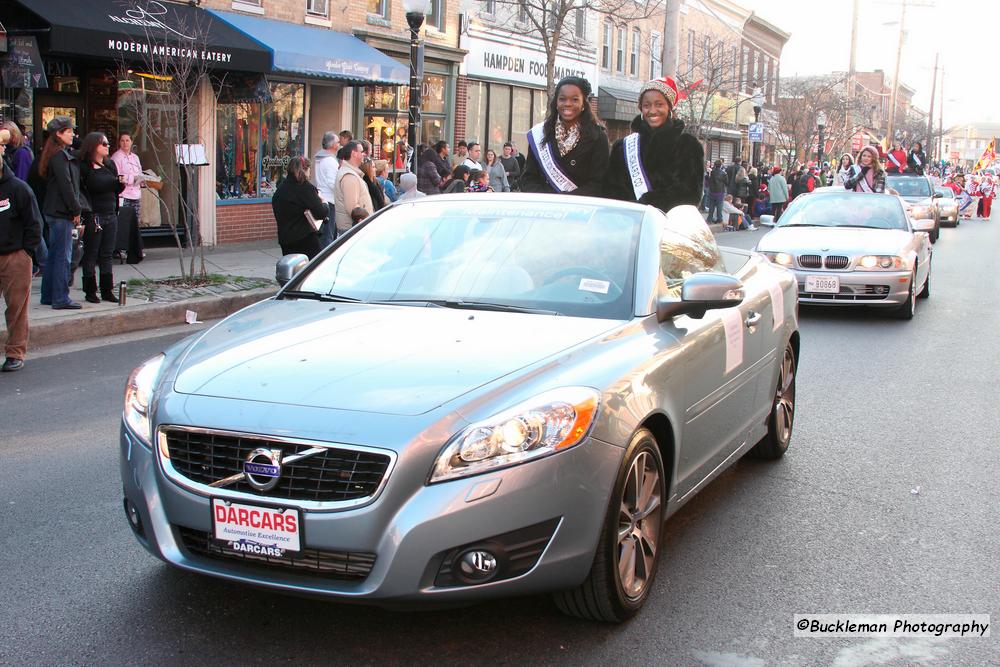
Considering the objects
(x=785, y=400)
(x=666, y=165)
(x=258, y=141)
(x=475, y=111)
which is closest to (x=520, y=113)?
(x=475, y=111)

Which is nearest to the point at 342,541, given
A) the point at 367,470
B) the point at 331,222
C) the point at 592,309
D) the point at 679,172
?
the point at 367,470

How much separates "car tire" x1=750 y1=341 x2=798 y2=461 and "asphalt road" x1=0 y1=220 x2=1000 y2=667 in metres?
0.12

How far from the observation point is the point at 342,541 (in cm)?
330

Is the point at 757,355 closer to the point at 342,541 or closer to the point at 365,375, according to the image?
the point at 365,375

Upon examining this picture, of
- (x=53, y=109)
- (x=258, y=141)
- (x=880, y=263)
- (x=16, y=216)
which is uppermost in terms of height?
(x=53, y=109)

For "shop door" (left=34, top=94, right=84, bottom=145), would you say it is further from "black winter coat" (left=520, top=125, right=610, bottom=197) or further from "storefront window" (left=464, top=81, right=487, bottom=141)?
"storefront window" (left=464, top=81, right=487, bottom=141)

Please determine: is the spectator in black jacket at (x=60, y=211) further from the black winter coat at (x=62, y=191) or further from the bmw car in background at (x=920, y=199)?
the bmw car in background at (x=920, y=199)

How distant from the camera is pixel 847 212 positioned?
44.6 ft

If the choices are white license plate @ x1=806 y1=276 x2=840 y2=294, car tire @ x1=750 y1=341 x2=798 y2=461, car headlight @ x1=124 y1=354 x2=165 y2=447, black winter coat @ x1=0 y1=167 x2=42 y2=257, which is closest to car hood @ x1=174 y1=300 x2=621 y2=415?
car headlight @ x1=124 y1=354 x2=165 y2=447

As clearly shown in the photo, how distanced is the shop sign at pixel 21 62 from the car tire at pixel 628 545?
1216 cm

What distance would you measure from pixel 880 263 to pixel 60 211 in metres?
8.62

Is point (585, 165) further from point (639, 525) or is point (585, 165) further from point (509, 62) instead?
point (509, 62)

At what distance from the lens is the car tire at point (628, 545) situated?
3701 millimetres

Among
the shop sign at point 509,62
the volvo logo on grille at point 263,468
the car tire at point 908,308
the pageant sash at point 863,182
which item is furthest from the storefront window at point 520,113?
the volvo logo on grille at point 263,468
